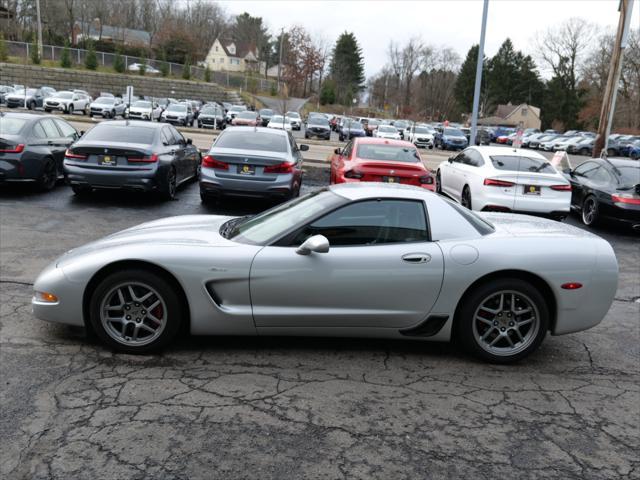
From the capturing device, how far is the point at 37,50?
5822cm

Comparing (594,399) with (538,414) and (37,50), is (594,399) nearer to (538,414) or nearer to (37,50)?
(538,414)

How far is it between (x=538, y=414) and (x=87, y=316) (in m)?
3.27

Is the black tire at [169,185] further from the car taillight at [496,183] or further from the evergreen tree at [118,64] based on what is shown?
the evergreen tree at [118,64]

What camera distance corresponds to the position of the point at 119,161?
32.8 feet

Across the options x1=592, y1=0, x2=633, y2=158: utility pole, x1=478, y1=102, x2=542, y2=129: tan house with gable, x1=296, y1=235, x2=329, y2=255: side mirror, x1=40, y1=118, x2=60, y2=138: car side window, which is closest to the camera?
x1=296, y1=235, x2=329, y2=255: side mirror

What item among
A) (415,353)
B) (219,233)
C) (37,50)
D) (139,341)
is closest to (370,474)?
(415,353)

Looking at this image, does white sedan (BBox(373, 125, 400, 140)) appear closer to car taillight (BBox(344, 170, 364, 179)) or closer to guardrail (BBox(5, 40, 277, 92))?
car taillight (BBox(344, 170, 364, 179))

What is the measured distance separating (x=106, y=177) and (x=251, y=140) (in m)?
2.69

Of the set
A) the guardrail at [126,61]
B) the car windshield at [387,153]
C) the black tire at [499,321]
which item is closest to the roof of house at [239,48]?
the guardrail at [126,61]

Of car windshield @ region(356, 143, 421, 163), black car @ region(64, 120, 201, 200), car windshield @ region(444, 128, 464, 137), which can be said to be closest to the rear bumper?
black car @ region(64, 120, 201, 200)

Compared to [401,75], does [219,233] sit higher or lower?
lower

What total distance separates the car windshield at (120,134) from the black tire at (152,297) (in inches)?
262

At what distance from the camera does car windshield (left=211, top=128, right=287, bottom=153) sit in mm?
10746

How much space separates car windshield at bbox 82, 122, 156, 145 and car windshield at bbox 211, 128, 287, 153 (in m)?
1.26
